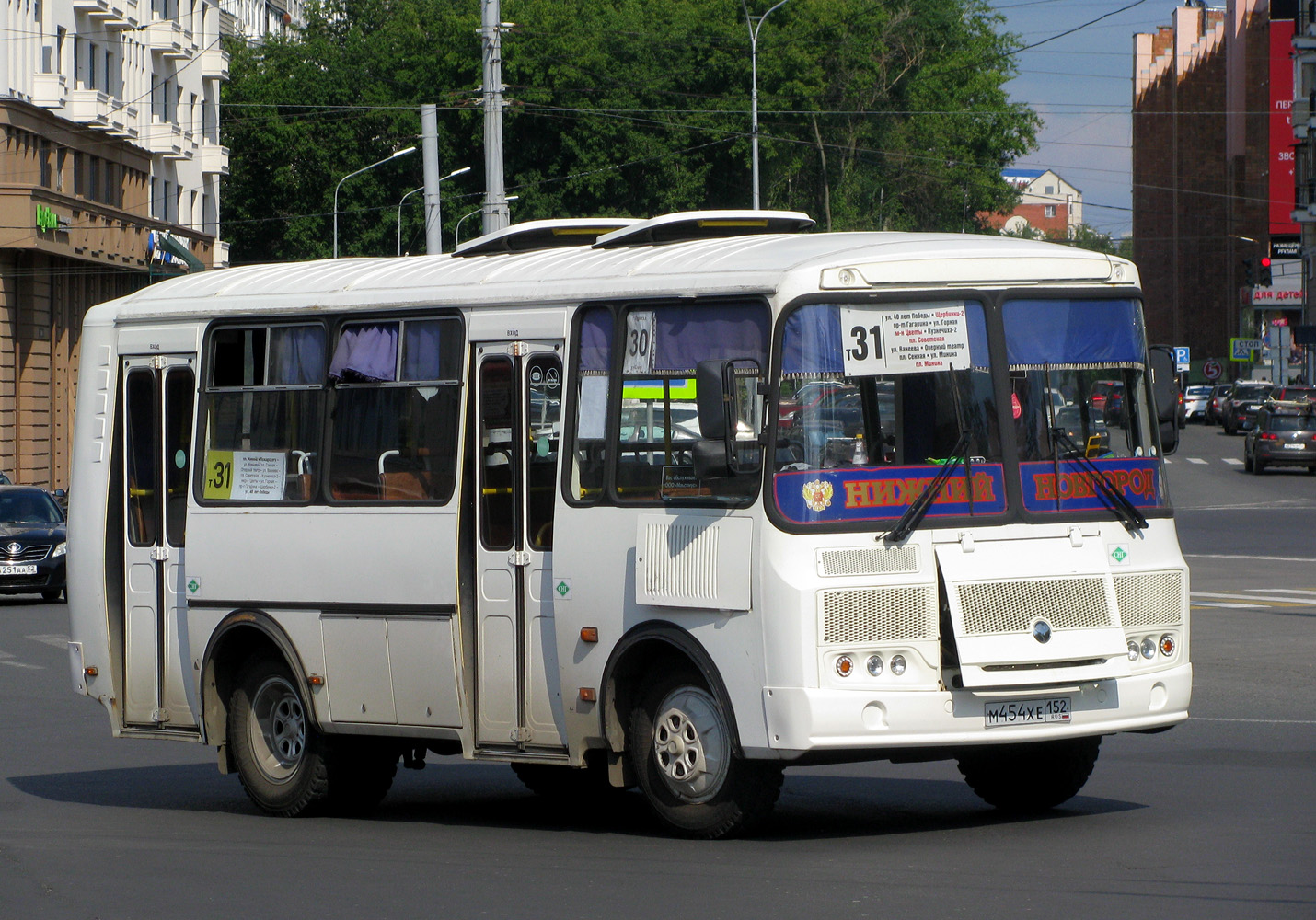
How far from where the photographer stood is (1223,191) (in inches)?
4614

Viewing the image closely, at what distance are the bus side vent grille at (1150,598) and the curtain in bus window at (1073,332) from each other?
95 cm

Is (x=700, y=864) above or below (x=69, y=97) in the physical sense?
below

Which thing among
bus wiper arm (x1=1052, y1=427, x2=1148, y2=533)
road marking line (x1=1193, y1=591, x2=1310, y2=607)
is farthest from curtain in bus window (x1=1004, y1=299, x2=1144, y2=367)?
road marking line (x1=1193, y1=591, x2=1310, y2=607)

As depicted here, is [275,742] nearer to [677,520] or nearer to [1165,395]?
[677,520]

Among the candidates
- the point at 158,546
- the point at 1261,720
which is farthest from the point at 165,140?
the point at 1261,720

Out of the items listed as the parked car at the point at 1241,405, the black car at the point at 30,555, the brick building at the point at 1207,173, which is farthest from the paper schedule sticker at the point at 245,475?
the brick building at the point at 1207,173

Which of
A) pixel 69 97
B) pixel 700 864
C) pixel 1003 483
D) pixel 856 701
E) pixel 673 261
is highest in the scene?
pixel 69 97

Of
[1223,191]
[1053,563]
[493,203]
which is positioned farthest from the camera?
[1223,191]

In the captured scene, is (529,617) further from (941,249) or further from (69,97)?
(69,97)

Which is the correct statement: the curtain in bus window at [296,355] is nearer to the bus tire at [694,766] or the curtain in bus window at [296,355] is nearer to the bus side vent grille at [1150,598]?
the bus tire at [694,766]

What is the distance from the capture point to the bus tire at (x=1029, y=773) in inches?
384

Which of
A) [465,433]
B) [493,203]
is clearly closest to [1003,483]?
[465,433]

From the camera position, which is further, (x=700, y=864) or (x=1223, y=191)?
(x=1223, y=191)

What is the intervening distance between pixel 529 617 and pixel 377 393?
1.51 metres
